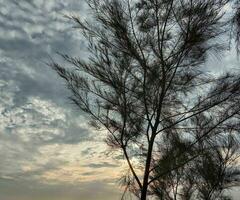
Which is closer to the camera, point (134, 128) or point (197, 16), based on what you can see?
point (197, 16)

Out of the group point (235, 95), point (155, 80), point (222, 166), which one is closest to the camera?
point (235, 95)

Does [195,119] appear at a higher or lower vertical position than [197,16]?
lower

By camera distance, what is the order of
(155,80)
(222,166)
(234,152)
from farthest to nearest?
(222,166) → (234,152) → (155,80)

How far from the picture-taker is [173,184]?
69.9 ft

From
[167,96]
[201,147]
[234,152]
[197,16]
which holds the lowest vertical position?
[201,147]

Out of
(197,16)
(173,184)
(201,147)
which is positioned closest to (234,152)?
(173,184)

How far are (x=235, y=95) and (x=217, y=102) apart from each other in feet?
1.60

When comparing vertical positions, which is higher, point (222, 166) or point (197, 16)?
point (222, 166)

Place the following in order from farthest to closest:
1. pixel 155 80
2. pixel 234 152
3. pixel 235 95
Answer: pixel 234 152 → pixel 155 80 → pixel 235 95

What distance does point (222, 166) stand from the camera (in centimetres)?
2108

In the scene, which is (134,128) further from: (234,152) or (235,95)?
(234,152)

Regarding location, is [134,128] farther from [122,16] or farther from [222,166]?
[222,166]

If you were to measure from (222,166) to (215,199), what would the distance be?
2275 mm

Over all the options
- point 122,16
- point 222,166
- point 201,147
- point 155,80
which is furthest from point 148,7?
point 222,166
